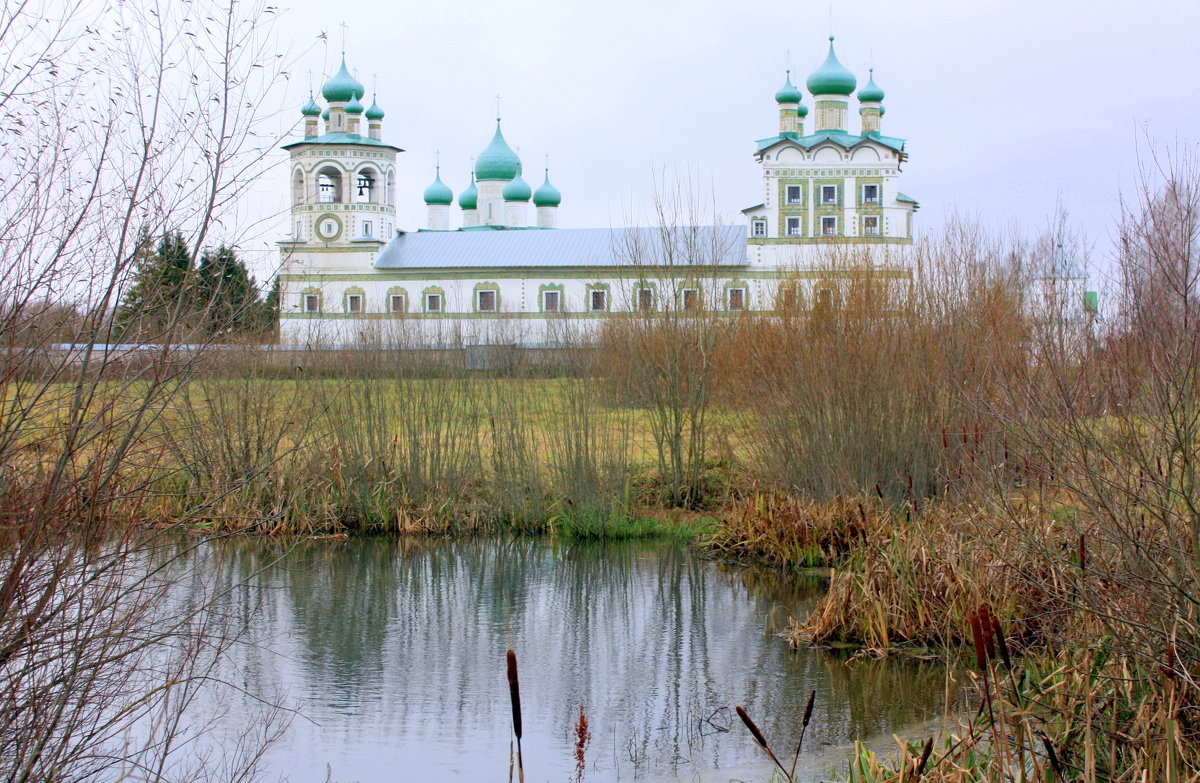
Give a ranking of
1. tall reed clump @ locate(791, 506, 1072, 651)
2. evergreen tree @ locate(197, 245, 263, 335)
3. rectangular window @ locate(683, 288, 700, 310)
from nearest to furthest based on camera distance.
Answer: evergreen tree @ locate(197, 245, 263, 335) < tall reed clump @ locate(791, 506, 1072, 651) < rectangular window @ locate(683, 288, 700, 310)

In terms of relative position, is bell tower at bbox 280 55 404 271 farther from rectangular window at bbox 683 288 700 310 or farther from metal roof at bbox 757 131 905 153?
rectangular window at bbox 683 288 700 310

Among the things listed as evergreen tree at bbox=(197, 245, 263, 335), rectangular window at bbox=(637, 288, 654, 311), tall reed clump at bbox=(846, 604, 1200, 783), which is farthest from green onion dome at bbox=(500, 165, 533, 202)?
tall reed clump at bbox=(846, 604, 1200, 783)

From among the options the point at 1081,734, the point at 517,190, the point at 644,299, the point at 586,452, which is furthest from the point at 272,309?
the point at 517,190

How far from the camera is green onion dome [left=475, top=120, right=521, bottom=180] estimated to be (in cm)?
4988

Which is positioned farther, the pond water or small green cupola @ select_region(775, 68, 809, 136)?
small green cupola @ select_region(775, 68, 809, 136)

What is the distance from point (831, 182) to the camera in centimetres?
4159

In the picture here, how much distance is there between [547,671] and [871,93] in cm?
3786

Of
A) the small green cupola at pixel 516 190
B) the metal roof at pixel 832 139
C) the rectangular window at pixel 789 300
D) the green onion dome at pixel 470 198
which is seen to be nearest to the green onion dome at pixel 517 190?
the small green cupola at pixel 516 190

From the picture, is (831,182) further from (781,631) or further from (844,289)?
(781,631)

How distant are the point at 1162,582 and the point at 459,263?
41.6 meters

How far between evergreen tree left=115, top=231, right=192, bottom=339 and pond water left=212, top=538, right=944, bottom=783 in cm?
102

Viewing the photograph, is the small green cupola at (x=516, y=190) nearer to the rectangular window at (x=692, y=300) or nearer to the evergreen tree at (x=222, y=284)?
the rectangular window at (x=692, y=300)

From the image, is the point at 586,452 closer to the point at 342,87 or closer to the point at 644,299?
the point at 644,299

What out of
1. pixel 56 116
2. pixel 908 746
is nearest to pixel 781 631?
pixel 908 746
